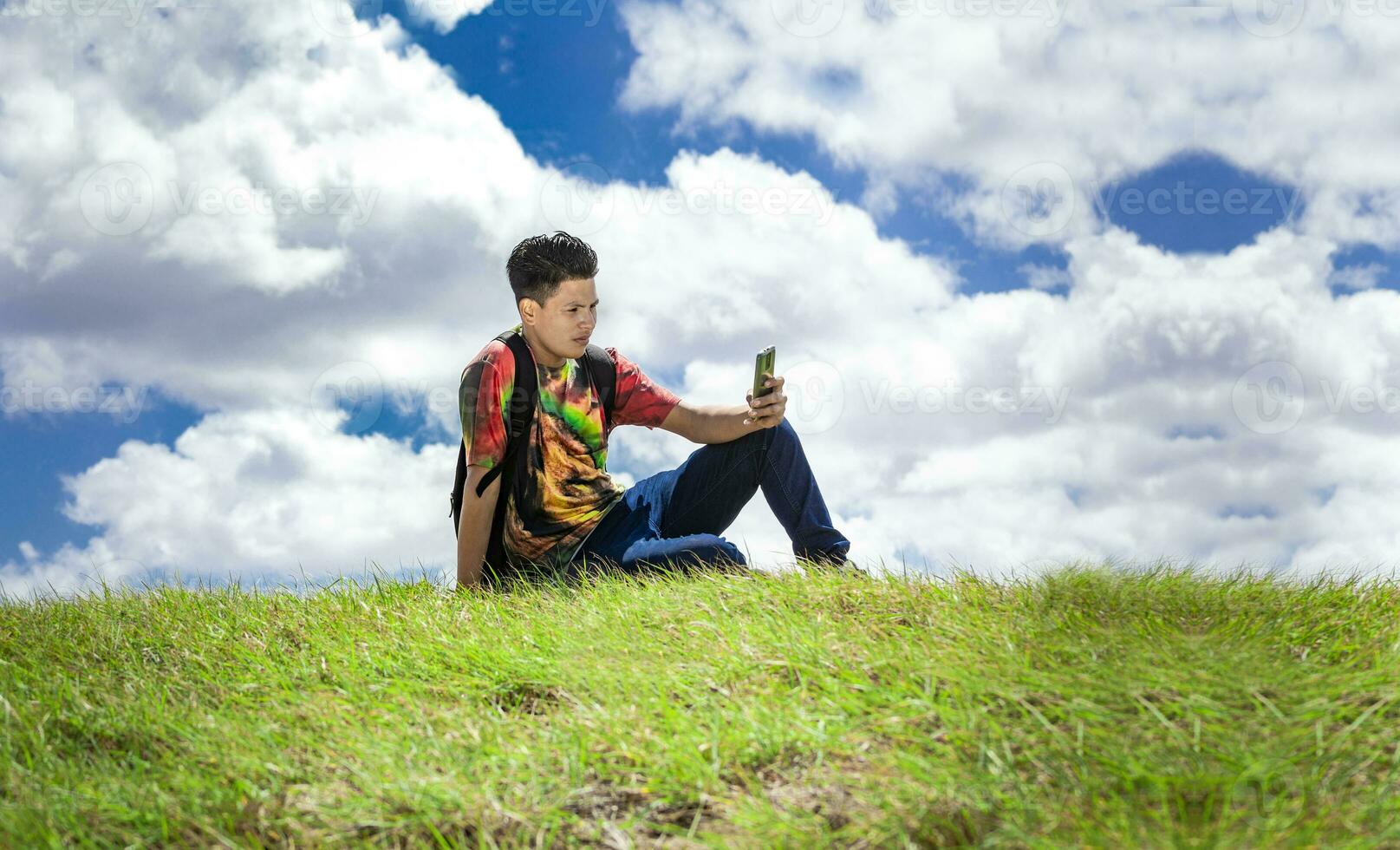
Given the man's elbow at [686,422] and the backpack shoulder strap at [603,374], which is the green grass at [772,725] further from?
the backpack shoulder strap at [603,374]

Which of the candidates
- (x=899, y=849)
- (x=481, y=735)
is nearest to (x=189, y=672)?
(x=481, y=735)

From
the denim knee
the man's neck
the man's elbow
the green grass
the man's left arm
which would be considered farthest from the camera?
the man's elbow

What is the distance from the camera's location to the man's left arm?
5.91 meters

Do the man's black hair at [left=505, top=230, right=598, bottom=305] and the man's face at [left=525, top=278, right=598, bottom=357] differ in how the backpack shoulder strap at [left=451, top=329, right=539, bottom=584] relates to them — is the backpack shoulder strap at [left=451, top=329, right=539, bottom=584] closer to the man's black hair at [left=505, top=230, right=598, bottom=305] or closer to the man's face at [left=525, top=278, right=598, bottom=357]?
the man's face at [left=525, top=278, right=598, bottom=357]

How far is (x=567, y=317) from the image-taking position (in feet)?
19.8

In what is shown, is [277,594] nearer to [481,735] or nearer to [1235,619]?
[481,735]

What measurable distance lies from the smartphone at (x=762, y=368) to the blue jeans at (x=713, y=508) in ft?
1.04

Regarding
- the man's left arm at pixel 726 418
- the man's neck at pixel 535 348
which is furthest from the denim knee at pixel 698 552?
the man's neck at pixel 535 348

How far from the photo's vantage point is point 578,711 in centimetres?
389

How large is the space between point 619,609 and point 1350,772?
9.86ft

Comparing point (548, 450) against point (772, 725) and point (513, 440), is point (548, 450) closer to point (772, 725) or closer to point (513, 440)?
point (513, 440)

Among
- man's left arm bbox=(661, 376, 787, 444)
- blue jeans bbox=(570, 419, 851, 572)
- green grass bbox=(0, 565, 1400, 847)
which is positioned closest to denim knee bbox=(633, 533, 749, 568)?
blue jeans bbox=(570, 419, 851, 572)

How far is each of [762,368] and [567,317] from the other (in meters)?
1.15

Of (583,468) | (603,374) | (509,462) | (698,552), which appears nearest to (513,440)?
(509,462)
